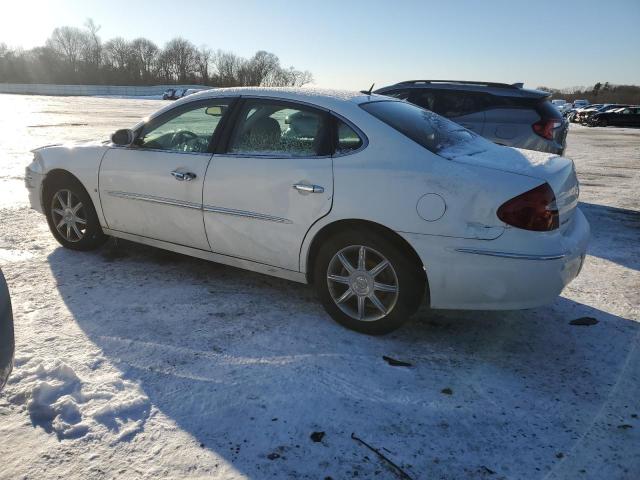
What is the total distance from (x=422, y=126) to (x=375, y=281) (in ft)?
3.77

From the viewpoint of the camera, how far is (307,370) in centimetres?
283

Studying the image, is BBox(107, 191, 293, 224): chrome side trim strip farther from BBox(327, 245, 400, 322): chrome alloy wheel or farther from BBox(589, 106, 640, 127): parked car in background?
BBox(589, 106, 640, 127): parked car in background

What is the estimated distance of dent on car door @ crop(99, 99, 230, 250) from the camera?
3762 millimetres

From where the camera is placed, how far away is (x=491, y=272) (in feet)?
9.28

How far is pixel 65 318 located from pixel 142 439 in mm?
1463

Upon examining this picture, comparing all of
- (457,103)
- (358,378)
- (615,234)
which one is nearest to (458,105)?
(457,103)

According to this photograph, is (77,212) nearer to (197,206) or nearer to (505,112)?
(197,206)

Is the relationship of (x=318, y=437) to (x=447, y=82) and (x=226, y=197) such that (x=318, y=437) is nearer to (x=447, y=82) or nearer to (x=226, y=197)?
(x=226, y=197)

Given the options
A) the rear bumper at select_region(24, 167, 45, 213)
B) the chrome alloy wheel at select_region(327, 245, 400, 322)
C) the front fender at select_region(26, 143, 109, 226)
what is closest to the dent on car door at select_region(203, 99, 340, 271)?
the chrome alloy wheel at select_region(327, 245, 400, 322)

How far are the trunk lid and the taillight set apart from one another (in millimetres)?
3416

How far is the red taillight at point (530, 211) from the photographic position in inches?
108

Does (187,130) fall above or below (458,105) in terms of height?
below

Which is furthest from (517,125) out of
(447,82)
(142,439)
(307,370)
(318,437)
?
(142,439)

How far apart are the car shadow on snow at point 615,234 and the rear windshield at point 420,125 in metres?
2.49
